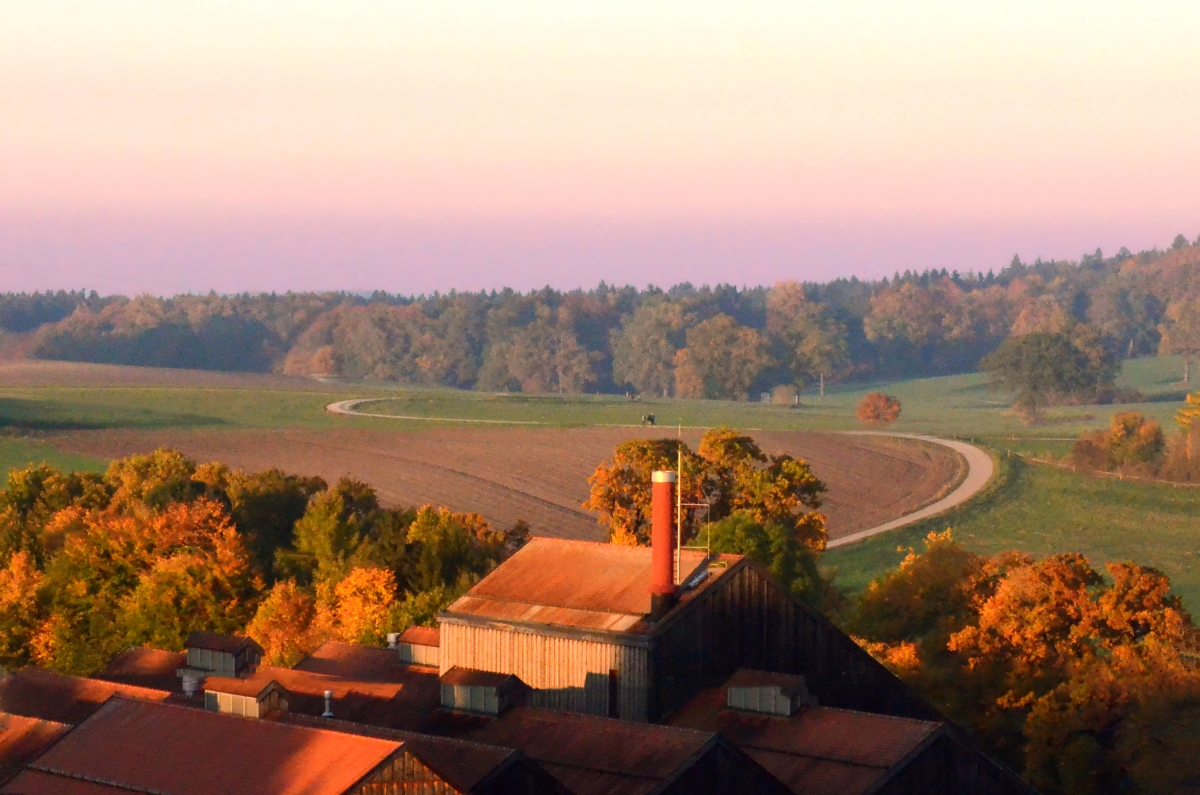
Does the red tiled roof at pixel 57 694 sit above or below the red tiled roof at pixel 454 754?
below

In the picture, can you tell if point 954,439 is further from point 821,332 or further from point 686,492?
point 821,332

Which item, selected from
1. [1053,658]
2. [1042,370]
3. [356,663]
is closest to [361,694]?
[356,663]

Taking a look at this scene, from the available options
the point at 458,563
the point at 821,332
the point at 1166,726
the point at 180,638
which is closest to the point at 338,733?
the point at 1166,726

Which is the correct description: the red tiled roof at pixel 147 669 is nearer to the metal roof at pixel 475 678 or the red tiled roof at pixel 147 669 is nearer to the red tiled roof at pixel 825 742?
the metal roof at pixel 475 678

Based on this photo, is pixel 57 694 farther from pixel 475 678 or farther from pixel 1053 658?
pixel 1053 658

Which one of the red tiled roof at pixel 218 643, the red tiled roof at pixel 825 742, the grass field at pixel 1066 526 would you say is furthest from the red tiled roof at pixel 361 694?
the grass field at pixel 1066 526

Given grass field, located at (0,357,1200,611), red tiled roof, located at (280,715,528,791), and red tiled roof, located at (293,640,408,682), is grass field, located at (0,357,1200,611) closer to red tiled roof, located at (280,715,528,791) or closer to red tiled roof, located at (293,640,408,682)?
red tiled roof, located at (293,640,408,682)
